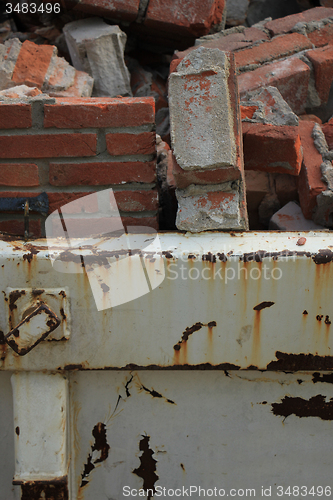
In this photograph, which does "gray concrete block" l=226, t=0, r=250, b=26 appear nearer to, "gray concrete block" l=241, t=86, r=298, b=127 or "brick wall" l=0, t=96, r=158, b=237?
"gray concrete block" l=241, t=86, r=298, b=127

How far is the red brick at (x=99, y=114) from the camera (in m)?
1.16

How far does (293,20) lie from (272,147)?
44.6 inches

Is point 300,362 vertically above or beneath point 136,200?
beneath

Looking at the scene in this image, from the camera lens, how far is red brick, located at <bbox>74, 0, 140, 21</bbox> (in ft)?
6.15

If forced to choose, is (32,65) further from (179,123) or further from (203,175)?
(203,175)

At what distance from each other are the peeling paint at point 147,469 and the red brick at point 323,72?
61.1 inches

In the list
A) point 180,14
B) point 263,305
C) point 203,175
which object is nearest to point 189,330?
point 263,305

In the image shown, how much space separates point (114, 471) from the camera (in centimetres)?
118

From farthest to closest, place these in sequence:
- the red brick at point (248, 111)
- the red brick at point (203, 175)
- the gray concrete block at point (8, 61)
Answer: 1. the gray concrete block at point (8, 61)
2. the red brick at point (248, 111)
3. the red brick at point (203, 175)

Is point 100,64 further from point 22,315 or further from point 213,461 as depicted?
point 213,461

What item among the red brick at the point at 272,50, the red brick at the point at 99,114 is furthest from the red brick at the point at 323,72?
the red brick at the point at 99,114

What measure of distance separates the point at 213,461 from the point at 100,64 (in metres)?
1.70

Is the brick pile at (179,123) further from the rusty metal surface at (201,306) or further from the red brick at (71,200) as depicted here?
the rusty metal surface at (201,306)

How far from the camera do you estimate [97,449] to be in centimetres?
116
